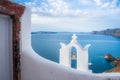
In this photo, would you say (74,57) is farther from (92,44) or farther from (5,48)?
(5,48)

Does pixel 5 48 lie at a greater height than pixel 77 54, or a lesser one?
Result: greater

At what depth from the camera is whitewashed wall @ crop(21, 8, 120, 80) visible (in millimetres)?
3438

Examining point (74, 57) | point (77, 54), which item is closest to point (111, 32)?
point (74, 57)

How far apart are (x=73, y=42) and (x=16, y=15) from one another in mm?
9423

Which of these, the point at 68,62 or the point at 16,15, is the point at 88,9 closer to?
the point at 68,62

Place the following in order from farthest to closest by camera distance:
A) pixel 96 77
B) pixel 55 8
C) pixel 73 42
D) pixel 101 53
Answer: pixel 55 8
pixel 101 53
pixel 73 42
pixel 96 77

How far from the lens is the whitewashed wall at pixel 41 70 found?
135 inches

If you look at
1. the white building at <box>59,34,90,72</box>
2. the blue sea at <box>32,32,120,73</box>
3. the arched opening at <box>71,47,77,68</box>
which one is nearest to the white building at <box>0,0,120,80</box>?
the white building at <box>59,34,90,72</box>

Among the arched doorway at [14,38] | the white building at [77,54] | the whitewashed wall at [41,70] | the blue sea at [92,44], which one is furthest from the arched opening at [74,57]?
the arched doorway at [14,38]

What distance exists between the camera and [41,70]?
140 inches

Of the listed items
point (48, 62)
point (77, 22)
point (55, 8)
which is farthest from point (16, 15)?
point (55, 8)

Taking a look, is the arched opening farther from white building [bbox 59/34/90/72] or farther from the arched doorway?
the arched doorway

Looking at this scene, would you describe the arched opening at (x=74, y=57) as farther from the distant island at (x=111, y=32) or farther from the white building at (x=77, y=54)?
the distant island at (x=111, y=32)

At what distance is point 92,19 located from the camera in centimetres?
2567
